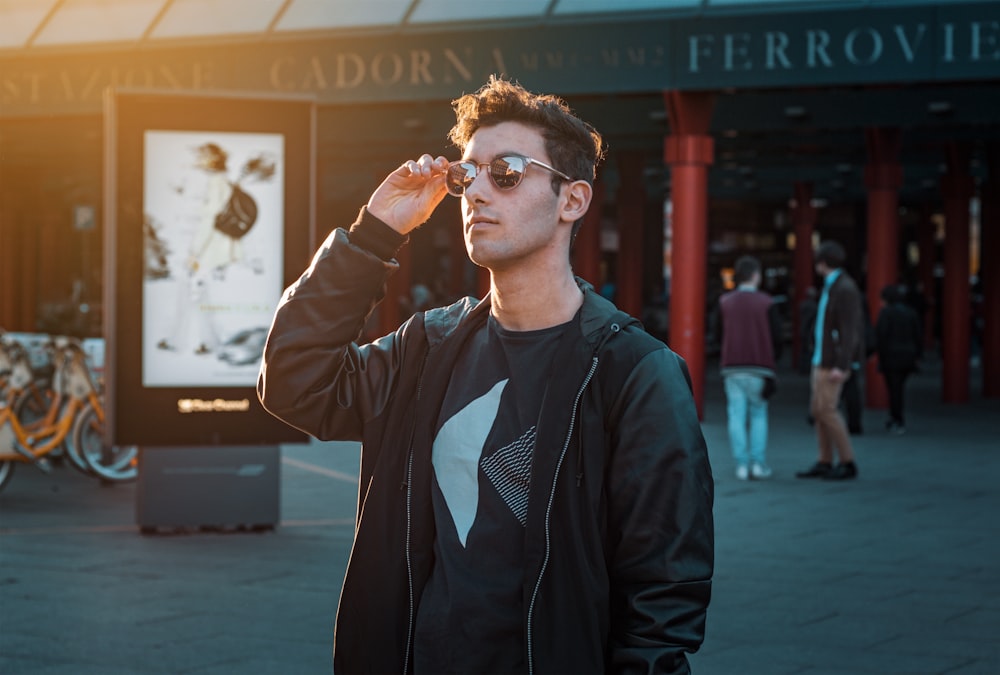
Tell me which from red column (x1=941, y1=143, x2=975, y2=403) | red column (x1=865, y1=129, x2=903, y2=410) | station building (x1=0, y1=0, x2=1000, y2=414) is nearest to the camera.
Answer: station building (x1=0, y1=0, x2=1000, y2=414)

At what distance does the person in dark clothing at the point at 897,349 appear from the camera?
16172 millimetres

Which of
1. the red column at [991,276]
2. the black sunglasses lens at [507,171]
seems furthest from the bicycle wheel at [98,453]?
the red column at [991,276]

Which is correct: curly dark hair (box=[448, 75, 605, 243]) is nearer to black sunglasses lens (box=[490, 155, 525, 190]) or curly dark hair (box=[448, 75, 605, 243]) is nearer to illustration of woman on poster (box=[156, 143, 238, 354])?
black sunglasses lens (box=[490, 155, 525, 190])

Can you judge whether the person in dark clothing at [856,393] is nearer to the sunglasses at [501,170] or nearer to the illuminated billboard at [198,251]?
the illuminated billboard at [198,251]

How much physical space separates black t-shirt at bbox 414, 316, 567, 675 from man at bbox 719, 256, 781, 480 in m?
8.55

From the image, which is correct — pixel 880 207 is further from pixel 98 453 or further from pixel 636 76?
pixel 98 453

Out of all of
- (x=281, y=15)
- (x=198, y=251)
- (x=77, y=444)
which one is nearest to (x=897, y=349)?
(x=281, y=15)

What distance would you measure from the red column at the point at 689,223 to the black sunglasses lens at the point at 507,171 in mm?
12986

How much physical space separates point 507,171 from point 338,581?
4826mm

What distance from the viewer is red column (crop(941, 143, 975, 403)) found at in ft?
67.6

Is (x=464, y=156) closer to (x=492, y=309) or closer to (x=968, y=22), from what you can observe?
(x=492, y=309)

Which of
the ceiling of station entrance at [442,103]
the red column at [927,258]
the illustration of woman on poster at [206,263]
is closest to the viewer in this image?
the illustration of woman on poster at [206,263]

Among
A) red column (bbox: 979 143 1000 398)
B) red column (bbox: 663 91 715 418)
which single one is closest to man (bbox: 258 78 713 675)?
red column (bbox: 663 91 715 418)

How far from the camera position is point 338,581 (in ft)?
24.3
